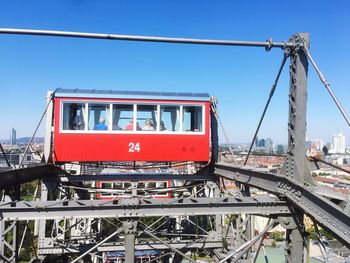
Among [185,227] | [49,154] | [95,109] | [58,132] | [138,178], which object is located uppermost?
[95,109]

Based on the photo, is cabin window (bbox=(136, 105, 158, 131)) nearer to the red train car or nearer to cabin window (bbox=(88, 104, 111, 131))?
the red train car

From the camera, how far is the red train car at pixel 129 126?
9.31m

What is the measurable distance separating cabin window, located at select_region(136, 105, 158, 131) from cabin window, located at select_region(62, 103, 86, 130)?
4.81 ft

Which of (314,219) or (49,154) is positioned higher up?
(49,154)

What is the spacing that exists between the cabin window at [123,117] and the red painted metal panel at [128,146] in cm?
20

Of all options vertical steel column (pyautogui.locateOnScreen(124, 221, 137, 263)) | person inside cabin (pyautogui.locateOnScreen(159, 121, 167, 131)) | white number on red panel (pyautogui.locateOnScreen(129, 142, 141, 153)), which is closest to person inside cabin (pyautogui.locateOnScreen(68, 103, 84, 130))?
white number on red panel (pyautogui.locateOnScreen(129, 142, 141, 153))

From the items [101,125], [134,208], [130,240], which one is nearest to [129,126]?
[101,125]

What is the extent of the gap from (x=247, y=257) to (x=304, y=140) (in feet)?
13.8

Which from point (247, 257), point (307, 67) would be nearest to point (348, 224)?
point (307, 67)

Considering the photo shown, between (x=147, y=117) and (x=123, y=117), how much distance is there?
65 cm

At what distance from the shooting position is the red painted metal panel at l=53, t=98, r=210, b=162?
9.26 metres

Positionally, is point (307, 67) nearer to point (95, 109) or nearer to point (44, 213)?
point (44, 213)

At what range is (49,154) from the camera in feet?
30.2

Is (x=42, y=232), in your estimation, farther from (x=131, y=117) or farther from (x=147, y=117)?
(x=147, y=117)
